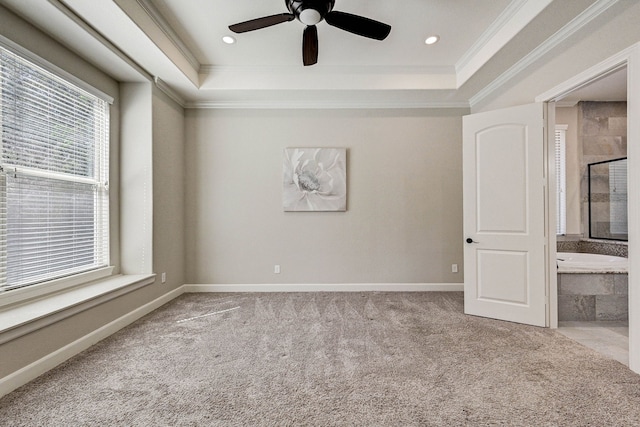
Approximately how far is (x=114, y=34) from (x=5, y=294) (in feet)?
7.20

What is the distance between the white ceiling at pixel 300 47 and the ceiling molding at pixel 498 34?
1 centimetres

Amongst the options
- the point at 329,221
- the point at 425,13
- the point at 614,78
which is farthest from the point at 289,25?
the point at 614,78

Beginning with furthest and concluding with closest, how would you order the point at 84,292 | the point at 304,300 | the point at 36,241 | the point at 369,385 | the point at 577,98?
the point at 577,98 < the point at 304,300 < the point at 84,292 < the point at 36,241 < the point at 369,385

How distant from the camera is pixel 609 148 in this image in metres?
3.99

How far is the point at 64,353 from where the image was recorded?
2.12 m

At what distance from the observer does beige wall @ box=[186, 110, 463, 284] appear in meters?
3.98

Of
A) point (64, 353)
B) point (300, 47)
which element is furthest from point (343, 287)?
point (300, 47)

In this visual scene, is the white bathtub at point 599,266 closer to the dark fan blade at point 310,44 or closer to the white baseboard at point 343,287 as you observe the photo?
the white baseboard at point 343,287

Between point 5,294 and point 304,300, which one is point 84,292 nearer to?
point 5,294

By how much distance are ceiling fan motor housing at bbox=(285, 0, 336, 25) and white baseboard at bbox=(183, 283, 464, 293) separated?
3106 mm

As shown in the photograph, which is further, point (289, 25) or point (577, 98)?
point (577, 98)

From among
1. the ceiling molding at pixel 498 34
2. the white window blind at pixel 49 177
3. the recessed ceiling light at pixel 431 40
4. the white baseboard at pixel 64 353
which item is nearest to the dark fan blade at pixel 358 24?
the recessed ceiling light at pixel 431 40

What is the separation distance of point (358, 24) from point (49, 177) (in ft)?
9.31

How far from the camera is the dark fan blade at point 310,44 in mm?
2238
